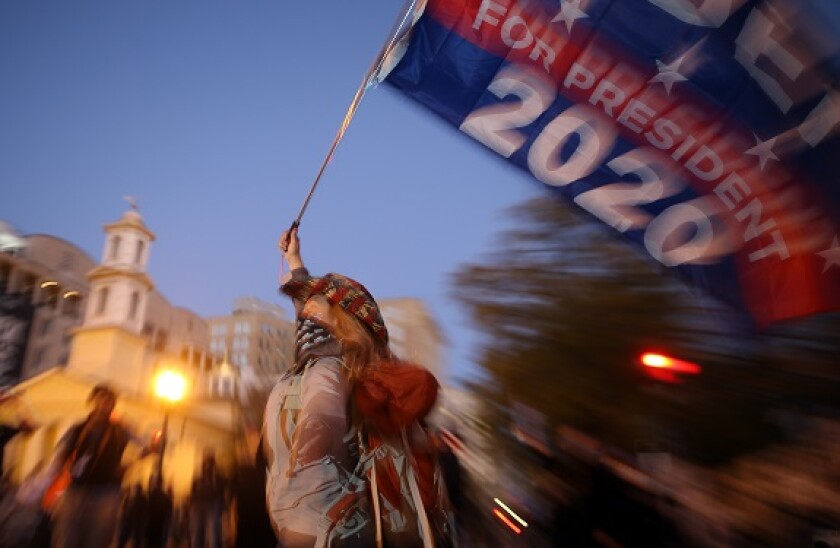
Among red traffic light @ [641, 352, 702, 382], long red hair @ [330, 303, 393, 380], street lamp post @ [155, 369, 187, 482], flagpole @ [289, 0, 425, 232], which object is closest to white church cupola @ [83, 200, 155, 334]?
street lamp post @ [155, 369, 187, 482]

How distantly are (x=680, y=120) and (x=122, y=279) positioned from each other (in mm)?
31137

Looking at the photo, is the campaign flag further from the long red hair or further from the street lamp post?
the street lamp post

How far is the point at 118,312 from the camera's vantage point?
29.4 m

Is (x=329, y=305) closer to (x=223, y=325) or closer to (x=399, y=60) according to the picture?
(x=399, y=60)

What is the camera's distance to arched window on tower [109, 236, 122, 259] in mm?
30688

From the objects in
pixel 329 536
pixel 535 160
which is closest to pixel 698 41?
pixel 535 160

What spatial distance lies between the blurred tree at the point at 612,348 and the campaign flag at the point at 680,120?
→ 13.3 feet

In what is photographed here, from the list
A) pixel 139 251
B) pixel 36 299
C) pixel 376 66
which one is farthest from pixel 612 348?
pixel 36 299

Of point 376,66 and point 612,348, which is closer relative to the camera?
point 376,66

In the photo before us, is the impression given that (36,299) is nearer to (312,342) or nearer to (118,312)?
(118,312)

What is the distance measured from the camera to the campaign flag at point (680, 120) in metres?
3.19

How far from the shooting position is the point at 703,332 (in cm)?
962

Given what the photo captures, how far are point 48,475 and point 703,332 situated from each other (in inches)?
357

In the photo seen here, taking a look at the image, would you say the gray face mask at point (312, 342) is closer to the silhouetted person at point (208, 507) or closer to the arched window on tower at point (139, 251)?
the silhouetted person at point (208, 507)
